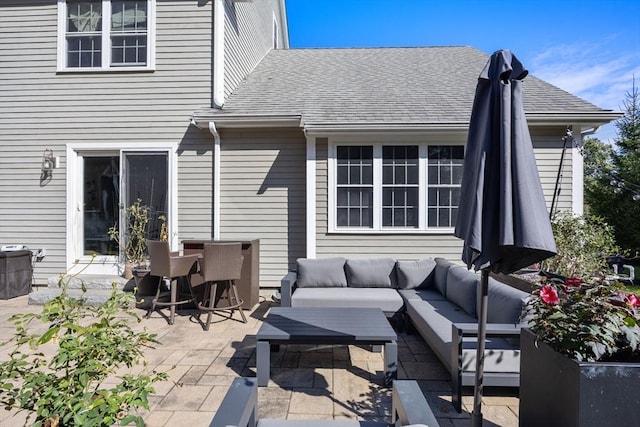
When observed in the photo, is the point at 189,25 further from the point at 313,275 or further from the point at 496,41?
the point at 496,41

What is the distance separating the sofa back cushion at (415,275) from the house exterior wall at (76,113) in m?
3.28

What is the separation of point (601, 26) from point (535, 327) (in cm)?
1021

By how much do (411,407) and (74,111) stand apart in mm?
7227

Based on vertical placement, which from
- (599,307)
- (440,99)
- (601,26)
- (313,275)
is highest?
(601,26)

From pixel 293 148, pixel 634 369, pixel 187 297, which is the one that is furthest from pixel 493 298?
pixel 187 297

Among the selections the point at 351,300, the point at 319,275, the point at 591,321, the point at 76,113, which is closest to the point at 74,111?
the point at 76,113

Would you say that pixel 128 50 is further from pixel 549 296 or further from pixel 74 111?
pixel 549 296

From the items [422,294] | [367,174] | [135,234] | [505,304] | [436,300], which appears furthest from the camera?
[135,234]

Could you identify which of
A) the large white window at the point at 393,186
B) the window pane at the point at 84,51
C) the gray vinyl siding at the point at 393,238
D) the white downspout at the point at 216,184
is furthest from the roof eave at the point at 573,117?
the window pane at the point at 84,51

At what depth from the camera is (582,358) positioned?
1.83 m

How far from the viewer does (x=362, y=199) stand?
6113 millimetres

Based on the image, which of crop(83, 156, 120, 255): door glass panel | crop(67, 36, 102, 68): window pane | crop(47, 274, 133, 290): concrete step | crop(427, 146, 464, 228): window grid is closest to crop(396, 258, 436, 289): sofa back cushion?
crop(427, 146, 464, 228): window grid

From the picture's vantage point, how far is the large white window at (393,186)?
6.05 metres

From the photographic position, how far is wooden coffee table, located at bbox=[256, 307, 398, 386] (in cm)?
312
